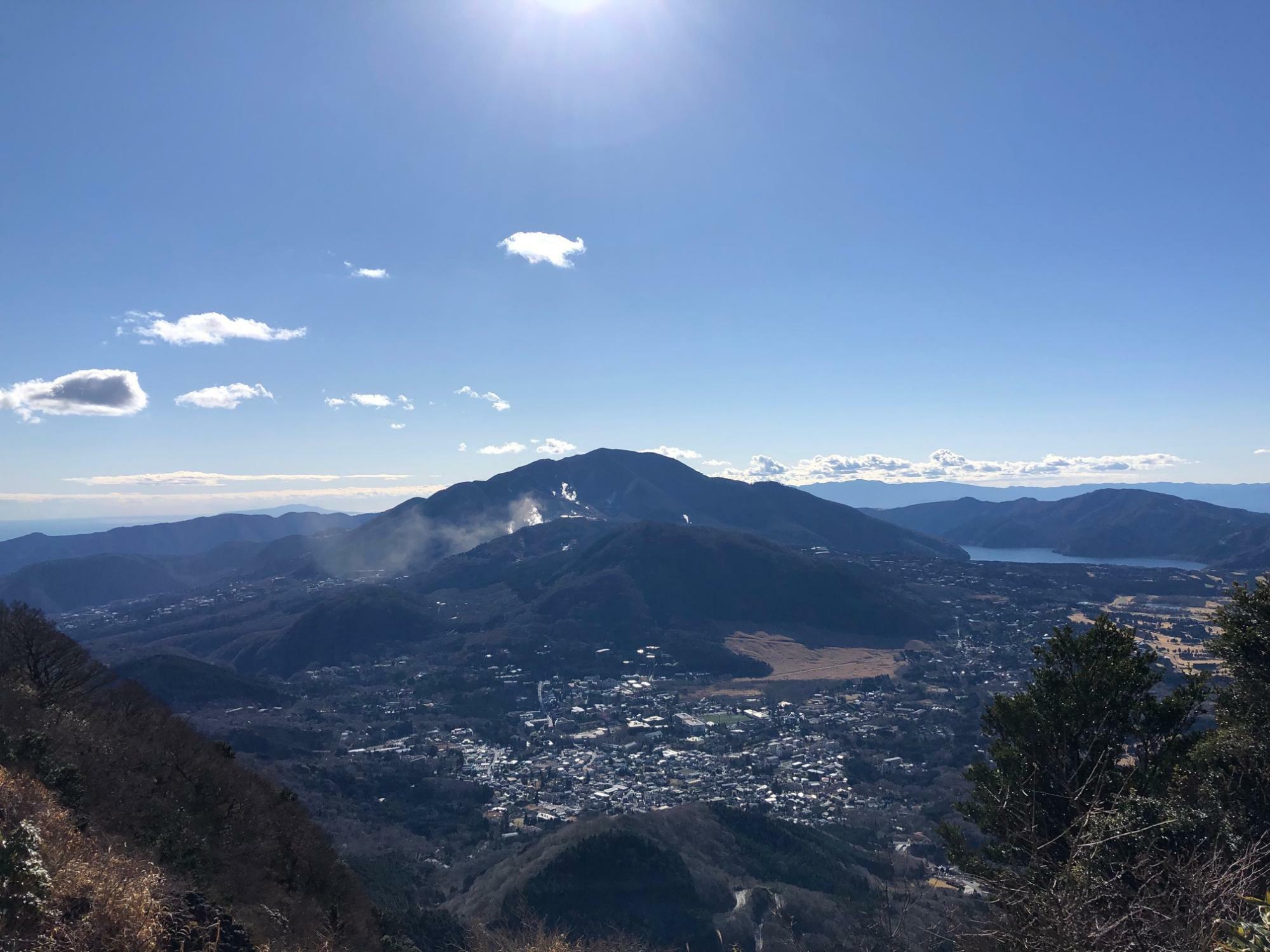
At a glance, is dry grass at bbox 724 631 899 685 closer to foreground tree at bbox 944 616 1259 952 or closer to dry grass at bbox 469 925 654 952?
dry grass at bbox 469 925 654 952

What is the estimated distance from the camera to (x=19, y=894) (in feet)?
28.5

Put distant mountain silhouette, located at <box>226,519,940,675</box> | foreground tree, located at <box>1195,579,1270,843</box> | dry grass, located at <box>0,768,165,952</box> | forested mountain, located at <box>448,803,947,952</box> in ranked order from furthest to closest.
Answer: distant mountain silhouette, located at <box>226,519,940,675</box>
forested mountain, located at <box>448,803,947,952</box>
foreground tree, located at <box>1195,579,1270,843</box>
dry grass, located at <box>0,768,165,952</box>

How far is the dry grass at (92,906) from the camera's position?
877cm

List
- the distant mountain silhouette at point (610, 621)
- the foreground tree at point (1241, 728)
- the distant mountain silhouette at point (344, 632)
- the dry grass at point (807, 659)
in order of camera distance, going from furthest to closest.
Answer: the distant mountain silhouette at point (610, 621) < the distant mountain silhouette at point (344, 632) < the dry grass at point (807, 659) < the foreground tree at point (1241, 728)

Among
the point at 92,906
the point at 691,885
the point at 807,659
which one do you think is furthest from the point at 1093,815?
the point at 807,659

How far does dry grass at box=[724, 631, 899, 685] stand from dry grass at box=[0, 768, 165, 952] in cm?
12591

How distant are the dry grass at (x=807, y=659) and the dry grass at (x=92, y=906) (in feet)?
413

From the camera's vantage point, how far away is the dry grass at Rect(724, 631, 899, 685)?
13475 cm

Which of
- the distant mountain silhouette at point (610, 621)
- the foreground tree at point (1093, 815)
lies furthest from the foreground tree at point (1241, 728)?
the distant mountain silhouette at point (610, 621)

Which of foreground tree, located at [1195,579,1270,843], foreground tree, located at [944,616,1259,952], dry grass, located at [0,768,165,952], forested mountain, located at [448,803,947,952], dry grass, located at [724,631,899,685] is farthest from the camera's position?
dry grass, located at [724,631,899,685]

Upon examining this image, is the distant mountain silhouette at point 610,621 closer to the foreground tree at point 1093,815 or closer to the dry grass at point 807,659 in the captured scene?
the dry grass at point 807,659

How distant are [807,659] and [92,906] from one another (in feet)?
507

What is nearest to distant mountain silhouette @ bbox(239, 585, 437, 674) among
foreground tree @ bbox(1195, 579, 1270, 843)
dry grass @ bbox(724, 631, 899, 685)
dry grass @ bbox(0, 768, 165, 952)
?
dry grass @ bbox(724, 631, 899, 685)

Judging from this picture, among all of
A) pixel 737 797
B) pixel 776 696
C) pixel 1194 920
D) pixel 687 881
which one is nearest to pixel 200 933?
pixel 1194 920
